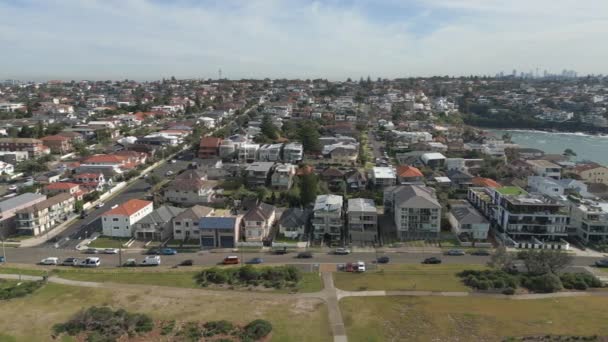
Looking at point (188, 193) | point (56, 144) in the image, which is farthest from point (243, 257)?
point (56, 144)

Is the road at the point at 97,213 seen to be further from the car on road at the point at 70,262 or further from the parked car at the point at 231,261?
the parked car at the point at 231,261

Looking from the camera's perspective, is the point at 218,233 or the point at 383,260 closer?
the point at 383,260

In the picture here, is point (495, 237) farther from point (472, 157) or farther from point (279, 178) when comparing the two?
point (472, 157)

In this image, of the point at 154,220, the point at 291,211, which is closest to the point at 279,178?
→ the point at 291,211

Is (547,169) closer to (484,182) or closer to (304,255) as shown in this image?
(484,182)

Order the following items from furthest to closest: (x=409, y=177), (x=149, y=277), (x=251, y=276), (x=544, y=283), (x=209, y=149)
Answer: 1. (x=209, y=149)
2. (x=409, y=177)
3. (x=149, y=277)
4. (x=251, y=276)
5. (x=544, y=283)

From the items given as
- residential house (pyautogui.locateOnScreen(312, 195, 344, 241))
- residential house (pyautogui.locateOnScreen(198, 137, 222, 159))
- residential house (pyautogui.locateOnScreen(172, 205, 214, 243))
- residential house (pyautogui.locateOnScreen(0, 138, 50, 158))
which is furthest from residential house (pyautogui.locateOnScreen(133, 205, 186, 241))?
residential house (pyautogui.locateOnScreen(0, 138, 50, 158))

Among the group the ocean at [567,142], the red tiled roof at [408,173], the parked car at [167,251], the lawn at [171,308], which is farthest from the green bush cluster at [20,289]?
the ocean at [567,142]

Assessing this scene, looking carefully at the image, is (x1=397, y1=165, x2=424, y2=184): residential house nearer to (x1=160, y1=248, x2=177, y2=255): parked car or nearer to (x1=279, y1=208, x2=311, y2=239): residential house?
(x1=279, y1=208, x2=311, y2=239): residential house
